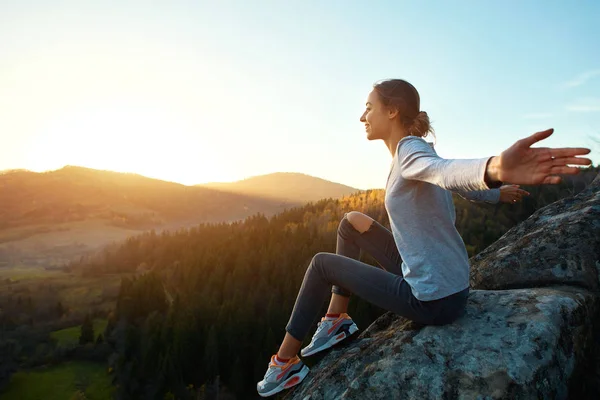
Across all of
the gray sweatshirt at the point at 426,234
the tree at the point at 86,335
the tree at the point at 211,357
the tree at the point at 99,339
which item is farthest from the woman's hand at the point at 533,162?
the tree at the point at 86,335

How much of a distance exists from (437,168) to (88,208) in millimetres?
141826

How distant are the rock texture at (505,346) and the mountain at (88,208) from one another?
88.3 metres

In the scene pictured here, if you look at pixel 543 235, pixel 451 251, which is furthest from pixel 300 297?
pixel 543 235

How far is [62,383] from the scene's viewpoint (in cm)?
2520

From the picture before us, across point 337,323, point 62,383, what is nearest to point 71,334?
point 62,383

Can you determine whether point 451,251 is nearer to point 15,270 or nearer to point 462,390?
point 462,390

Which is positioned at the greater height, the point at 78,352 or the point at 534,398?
the point at 534,398

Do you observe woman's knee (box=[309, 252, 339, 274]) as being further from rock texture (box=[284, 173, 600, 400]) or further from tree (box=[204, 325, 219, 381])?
tree (box=[204, 325, 219, 381])

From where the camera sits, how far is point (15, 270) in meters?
67.9

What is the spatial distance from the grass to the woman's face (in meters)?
33.8

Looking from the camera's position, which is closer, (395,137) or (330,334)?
(395,137)

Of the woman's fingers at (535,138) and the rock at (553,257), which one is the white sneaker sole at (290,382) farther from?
the woman's fingers at (535,138)

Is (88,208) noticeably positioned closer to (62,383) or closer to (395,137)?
(62,383)

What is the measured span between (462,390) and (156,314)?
31928mm
